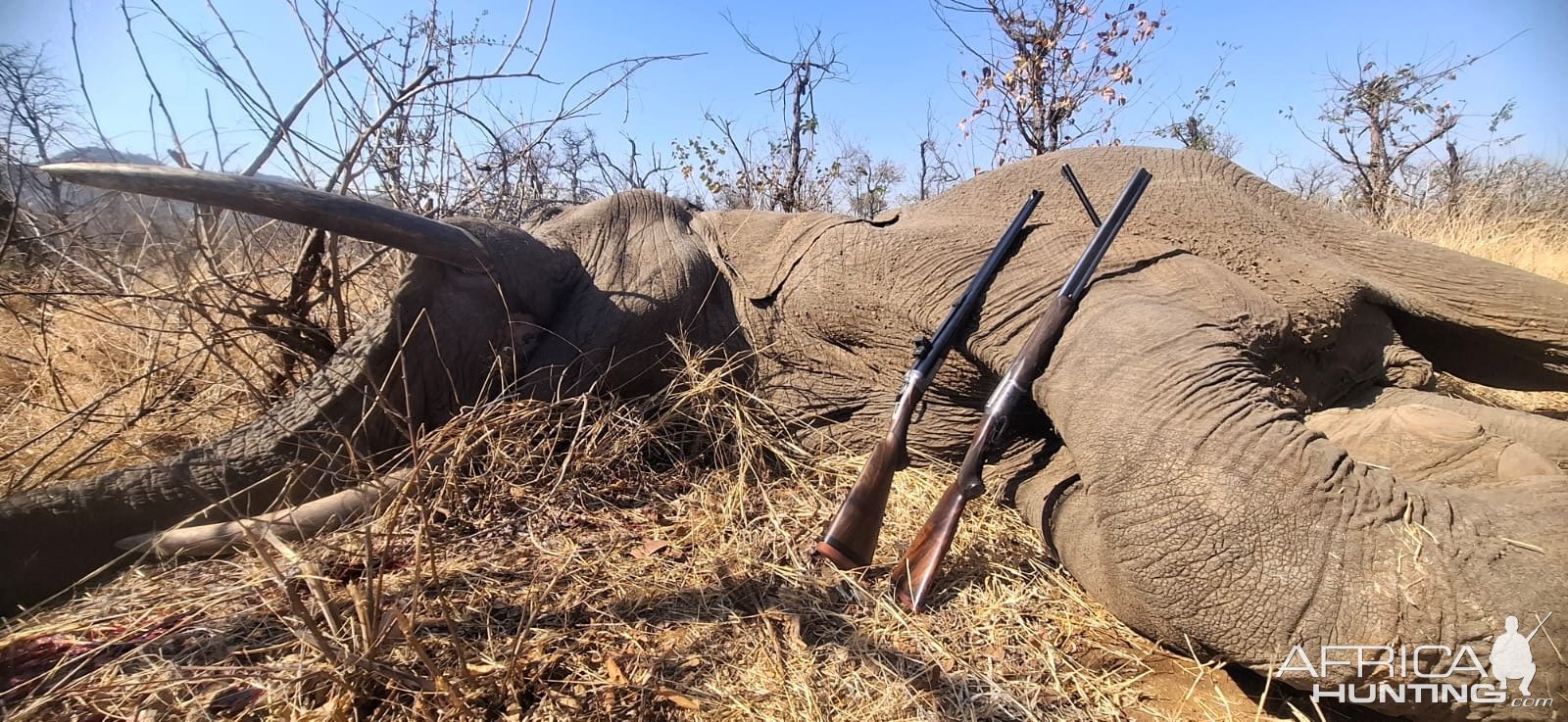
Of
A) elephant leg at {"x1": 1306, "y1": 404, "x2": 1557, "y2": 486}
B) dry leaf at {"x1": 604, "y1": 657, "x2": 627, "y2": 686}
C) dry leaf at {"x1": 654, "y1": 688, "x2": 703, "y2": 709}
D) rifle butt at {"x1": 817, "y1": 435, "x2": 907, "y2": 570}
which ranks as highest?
elephant leg at {"x1": 1306, "y1": 404, "x2": 1557, "y2": 486}

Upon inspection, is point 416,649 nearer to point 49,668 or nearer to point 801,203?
point 49,668

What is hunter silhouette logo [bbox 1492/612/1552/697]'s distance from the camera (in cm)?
156

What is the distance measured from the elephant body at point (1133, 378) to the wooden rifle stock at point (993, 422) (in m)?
0.08

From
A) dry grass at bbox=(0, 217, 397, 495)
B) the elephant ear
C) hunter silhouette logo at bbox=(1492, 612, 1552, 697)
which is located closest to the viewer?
hunter silhouette logo at bbox=(1492, 612, 1552, 697)

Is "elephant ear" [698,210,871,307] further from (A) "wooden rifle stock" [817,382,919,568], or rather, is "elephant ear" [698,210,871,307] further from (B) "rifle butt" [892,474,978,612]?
(B) "rifle butt" [892,474,978,612]

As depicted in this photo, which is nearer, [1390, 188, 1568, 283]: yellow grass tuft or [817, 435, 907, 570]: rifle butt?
[817, 435, 907, 570]: rifle butt

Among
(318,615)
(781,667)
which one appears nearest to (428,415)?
(318,615)

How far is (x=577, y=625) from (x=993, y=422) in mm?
1267

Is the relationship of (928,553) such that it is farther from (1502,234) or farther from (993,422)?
(1502,234)

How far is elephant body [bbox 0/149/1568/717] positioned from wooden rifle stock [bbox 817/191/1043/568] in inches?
3.1

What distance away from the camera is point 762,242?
353 cm

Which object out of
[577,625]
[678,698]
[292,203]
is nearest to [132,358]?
[292,203]

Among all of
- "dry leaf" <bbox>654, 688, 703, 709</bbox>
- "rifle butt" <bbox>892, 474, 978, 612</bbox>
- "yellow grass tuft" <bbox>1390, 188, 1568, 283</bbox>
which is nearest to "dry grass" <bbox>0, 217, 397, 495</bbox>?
"dry leaf" <bbox>654, 688, 703, 709</bbox>

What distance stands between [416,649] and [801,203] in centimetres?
724
